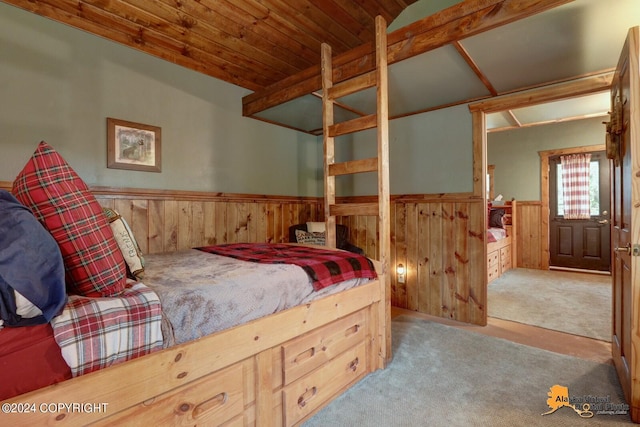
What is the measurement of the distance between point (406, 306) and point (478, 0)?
110 inches

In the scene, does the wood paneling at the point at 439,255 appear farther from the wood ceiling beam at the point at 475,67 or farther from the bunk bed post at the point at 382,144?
the bunk bed post at the point at 382,144

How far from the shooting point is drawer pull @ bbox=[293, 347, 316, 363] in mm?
1492

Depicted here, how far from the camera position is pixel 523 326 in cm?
281

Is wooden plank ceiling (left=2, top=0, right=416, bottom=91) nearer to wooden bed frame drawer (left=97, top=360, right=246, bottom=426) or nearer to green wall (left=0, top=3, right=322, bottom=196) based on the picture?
green wall (left=0, top=3, right=322, bottom=196)

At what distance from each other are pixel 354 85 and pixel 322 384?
75.3 inches

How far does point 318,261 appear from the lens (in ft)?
5.69

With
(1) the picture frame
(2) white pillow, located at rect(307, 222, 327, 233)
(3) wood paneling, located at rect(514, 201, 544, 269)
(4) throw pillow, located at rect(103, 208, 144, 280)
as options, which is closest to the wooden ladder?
(2) white pillow, located at rect(307, 222, 327, 233)

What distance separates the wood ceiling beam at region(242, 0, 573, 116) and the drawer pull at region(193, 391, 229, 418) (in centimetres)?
210

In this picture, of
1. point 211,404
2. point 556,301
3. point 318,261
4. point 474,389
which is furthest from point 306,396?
point 556,301

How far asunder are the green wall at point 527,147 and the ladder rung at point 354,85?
4689 mm

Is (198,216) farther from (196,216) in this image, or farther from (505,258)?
(505,258)

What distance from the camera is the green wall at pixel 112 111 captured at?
1.98m

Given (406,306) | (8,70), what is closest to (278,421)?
(406,306)

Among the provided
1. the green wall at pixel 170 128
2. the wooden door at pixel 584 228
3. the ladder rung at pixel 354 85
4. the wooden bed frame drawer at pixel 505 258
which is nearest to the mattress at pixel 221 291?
the green wall at pixel 170 128
